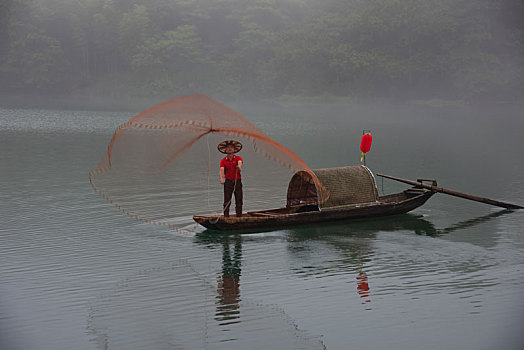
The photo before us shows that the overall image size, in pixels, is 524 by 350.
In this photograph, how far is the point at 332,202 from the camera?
53.5 feet

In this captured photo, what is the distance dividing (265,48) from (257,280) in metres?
88.0

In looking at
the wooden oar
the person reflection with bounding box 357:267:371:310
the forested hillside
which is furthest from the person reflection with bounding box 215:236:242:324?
the forested hillside

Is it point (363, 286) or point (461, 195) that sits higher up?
point (461, 195)

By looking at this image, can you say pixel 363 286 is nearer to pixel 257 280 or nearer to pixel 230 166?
pixel 257 280

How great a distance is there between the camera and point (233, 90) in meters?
95.6

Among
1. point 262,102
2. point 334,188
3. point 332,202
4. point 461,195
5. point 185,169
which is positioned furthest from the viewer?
point 262,102

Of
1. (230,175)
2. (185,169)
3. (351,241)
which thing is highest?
(230,175)

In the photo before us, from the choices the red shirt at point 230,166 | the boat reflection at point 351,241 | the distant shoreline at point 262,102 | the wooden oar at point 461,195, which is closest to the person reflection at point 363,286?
the boat reflection at point 351,241

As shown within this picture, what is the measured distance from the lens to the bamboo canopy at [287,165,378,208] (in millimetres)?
16391

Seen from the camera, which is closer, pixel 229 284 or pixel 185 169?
pixel 229 284

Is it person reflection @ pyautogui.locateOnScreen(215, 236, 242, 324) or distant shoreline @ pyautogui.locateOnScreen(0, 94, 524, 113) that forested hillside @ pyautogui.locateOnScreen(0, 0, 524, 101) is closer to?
distant shoreline @ pyautogui.locateOnScreen(0, 94, 524, 113)

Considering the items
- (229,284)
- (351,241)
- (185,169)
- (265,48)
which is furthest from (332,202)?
(265,48)

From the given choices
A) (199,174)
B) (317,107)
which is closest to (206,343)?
(199,174)

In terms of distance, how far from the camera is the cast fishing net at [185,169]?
14.5 meters
